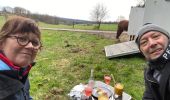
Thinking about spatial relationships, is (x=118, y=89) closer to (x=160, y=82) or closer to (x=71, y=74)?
(x=160, y=82)

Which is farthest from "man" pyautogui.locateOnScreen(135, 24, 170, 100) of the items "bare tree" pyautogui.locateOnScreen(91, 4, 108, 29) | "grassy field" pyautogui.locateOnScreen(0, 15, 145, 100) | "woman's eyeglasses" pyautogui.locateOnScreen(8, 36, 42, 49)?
"bare tree" pyautogui.locateOnScreen(91, 4, 108, 29)

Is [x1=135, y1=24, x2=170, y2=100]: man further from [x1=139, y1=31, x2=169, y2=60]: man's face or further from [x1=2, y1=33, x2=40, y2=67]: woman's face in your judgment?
[x1=2, y1=33, x2=40, y2=67]: woman's face

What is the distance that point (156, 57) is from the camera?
3232 mm

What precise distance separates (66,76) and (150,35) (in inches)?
148

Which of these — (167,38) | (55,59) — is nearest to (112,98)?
(167,38)

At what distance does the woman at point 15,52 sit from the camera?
8.29 feet

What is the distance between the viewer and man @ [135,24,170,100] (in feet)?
9.89

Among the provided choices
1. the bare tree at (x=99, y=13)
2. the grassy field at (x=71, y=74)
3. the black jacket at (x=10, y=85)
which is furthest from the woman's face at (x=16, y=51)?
the bare tree at (x=99, y=13)

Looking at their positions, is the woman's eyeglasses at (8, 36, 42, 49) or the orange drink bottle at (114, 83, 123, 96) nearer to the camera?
the woman's eyeglasses at (8, 36, 42, 49)

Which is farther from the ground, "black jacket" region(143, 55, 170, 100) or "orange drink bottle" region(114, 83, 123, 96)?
"black jacket" region(143, 55, 170, 100)

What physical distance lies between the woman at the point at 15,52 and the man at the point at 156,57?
134 centimetres

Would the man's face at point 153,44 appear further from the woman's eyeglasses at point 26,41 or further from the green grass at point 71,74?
the green grass at point 71,74

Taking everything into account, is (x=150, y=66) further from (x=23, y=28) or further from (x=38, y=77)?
(x=38, y=77)

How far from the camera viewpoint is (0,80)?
98.2 inches
